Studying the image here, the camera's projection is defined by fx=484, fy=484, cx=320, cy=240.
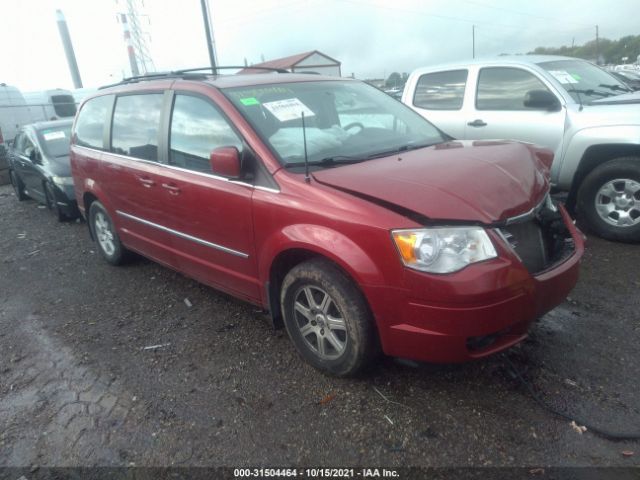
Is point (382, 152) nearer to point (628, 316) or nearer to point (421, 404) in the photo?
point (421, 404)

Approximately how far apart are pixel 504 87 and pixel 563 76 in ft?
1.99

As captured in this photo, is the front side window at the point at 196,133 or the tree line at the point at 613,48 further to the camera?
the tree line at the point at 613,48

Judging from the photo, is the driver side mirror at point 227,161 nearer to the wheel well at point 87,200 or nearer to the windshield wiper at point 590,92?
the wheel well at point 87,200

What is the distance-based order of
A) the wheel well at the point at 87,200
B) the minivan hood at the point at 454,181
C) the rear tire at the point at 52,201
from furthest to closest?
the rear tire at the point at 52,201 → the wheel well at the point at 87,200 → the minivan hood at the point at 454,181

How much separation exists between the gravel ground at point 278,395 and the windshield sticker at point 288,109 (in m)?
1.56

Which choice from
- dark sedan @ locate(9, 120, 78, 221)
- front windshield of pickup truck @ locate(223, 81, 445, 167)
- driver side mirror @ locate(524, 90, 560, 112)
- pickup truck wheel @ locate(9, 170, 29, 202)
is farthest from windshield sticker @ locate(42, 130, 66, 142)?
driver side mirror @ locate(524, 90, 560, 112)

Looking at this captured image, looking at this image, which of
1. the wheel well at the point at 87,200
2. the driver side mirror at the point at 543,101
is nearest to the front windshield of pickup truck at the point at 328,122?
the driver side mirror at the point at 543,101

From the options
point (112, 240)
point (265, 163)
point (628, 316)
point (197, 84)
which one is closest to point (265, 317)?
point (265, 163)

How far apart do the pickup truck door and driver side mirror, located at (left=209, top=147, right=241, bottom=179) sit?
11.9 ft

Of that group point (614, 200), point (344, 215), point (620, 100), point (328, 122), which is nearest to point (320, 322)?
point (344, 215)

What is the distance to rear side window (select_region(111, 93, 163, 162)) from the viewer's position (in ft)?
12.8

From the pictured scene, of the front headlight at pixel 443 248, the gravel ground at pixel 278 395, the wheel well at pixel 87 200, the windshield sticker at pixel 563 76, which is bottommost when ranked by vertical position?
the gravel ground at pixel 278 395

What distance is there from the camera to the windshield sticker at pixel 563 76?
17.2ft

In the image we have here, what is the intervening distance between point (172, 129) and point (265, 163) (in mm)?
1139
